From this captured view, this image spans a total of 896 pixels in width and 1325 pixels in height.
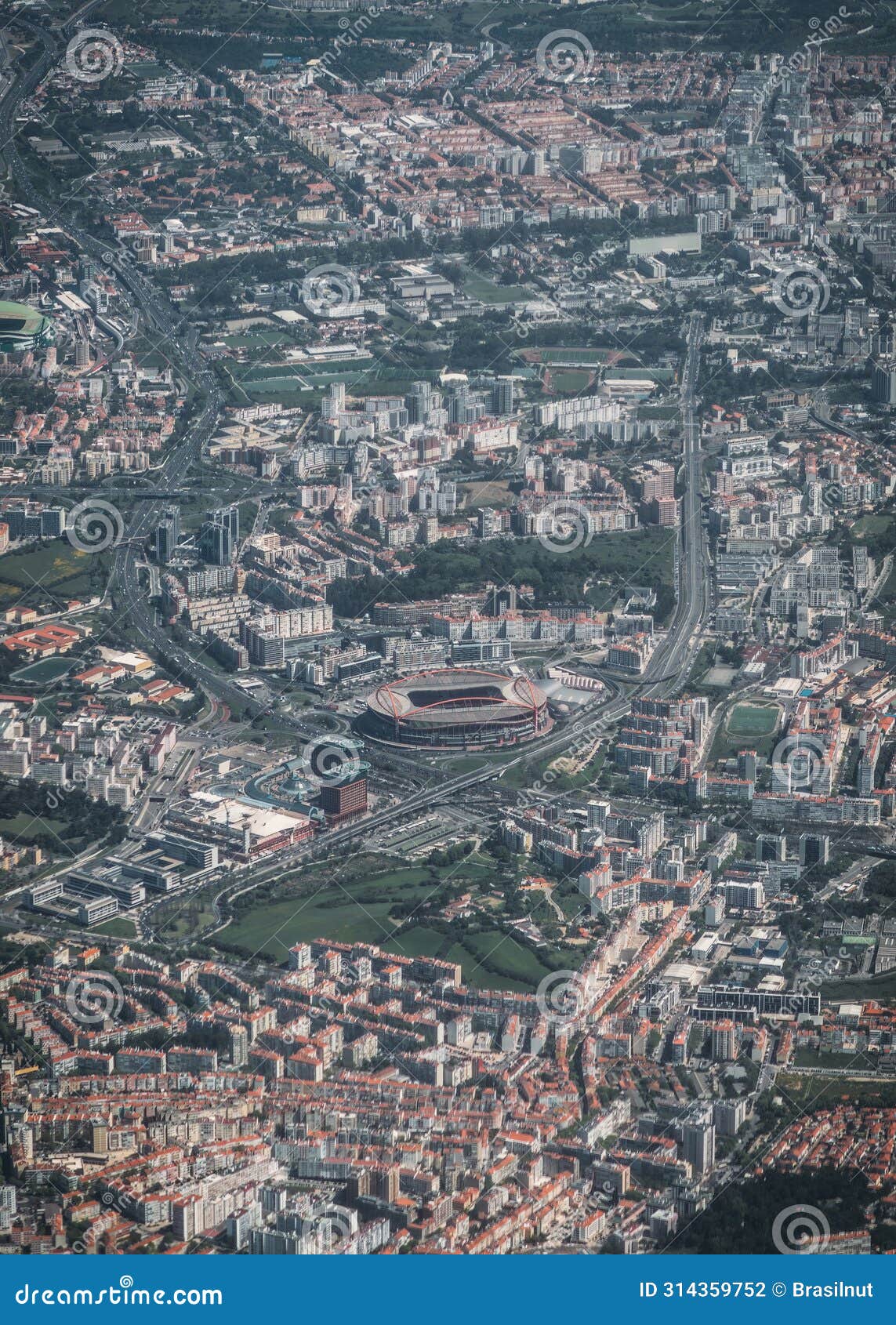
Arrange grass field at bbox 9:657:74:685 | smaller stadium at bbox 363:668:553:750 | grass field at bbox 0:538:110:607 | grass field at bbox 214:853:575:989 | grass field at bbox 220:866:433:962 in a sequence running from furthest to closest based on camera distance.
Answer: grass field at bbox 0:538:110:607, grass field at bbox 9:657:74:685, smaller stadium at bbox 363:668:553:750, grass field at bbox 220:866:433:962, grass field at bbox 214:853:575:989

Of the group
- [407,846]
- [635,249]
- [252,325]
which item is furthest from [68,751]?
[635,249]

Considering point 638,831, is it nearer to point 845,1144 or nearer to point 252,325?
point 845,1144

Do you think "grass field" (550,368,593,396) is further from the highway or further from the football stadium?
the football stadium

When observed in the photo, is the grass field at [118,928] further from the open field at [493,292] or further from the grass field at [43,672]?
the open field at [493,292]

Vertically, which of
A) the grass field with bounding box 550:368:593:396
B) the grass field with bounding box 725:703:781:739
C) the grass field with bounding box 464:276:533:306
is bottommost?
the grass field with bounding box 725:703:781:739

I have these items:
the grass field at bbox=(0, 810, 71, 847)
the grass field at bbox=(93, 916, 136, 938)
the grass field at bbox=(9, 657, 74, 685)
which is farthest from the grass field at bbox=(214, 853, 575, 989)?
the grass field at bbox=(9, 657, 74, 685)

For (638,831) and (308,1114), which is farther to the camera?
(638,831)
